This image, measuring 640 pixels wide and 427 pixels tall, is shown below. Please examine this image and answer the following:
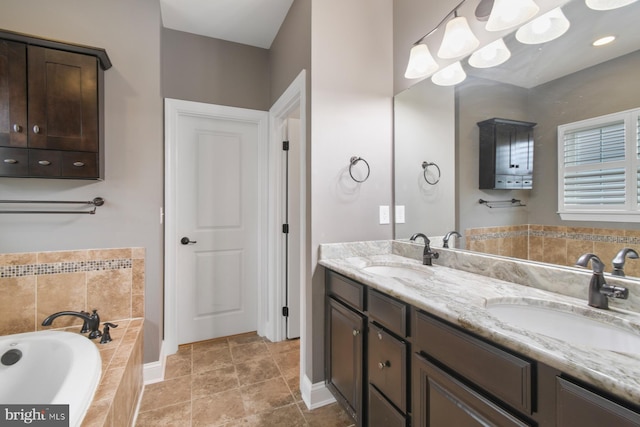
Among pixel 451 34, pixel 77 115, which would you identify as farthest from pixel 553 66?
pixel 77 115

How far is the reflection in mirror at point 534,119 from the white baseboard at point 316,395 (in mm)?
1212

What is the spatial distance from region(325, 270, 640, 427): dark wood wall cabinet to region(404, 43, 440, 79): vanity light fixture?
134 centimetres

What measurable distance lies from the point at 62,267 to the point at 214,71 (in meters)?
1.96

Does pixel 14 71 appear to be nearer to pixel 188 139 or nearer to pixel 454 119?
pixel 188 139

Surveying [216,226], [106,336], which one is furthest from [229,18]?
[106,336]

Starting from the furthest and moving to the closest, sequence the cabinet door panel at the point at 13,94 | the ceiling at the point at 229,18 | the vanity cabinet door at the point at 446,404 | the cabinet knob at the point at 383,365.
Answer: the ceiling at the point at 229,18
the cabinet door panel at the point at 13,94
the cabinet knob at the point at 383,365
the vanity cabinet door at the point at 446,404

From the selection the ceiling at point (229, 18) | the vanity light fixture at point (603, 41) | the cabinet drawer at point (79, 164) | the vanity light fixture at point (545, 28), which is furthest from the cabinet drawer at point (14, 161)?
the vanity light fixture at point (603, 41)

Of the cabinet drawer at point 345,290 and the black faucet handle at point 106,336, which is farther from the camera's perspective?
the black faucet handle at point 106,336

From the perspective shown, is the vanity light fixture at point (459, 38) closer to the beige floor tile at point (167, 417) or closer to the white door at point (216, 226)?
the white door at point (216, 226)

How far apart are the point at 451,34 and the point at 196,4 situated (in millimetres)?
1894

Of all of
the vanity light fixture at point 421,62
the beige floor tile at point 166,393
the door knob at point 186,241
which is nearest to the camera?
the vanity light fixture at point 421,62

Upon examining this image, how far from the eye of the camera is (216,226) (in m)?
2.70

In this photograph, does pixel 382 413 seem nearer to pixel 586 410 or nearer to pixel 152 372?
pixel 586 410

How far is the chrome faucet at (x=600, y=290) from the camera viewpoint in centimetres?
91
